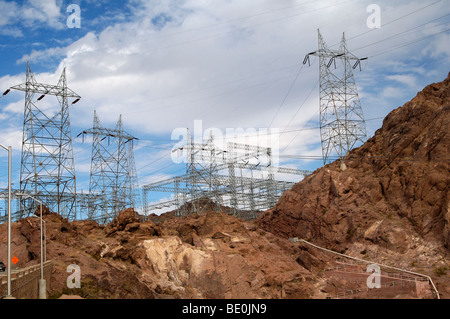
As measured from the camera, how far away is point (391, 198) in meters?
56.4

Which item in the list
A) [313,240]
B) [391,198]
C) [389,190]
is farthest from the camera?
[313,240]

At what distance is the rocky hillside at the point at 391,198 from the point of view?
50.5 m

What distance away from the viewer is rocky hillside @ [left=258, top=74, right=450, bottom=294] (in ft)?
166

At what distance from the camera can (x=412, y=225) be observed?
52.5m

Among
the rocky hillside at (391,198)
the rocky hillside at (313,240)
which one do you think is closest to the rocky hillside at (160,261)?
the rocky hillside at (313,240)

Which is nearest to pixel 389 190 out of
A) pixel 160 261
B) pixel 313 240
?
pixel 313 240

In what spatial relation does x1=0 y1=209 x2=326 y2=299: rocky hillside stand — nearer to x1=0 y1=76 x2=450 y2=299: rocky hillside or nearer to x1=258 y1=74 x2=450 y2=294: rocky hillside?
x1=0 y1=76 x2=450 y2=299: rocky hillside

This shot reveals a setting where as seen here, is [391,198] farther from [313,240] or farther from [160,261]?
[160,261]

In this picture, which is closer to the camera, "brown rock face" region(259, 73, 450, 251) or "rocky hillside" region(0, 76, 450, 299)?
"rocky hillside" region(0, 76, 450, 299)

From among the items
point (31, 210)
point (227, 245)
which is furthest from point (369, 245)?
point (31, 210)

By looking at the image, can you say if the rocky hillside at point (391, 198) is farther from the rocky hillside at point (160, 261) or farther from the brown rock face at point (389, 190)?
the rocky hillside at point (160, 261)

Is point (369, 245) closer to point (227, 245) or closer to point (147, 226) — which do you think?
point (227, 245)

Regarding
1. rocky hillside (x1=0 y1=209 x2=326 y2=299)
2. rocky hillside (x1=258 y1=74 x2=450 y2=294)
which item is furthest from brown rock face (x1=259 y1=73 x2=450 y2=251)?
rocky hillside (x1=0 y1=209 x2=326 y2=299)

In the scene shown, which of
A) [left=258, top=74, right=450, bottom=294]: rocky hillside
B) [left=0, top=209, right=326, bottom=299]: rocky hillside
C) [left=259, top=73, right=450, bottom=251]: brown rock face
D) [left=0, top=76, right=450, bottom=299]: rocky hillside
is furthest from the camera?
[left=259, top=73, right=450, bottom=251]: brown rock face
